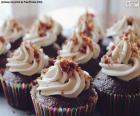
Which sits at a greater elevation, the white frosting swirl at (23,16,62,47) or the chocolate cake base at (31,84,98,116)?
the white frosting swirl at (23,16,62,47)

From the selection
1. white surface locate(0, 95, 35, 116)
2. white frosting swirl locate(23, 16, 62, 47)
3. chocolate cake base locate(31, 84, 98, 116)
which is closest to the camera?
chocolate cake base locate(31, 84, 98, 116)

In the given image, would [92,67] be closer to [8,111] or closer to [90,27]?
[90,27]

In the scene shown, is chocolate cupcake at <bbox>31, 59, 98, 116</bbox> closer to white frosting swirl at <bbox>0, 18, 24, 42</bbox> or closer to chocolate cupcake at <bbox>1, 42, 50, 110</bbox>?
chocolate cupcake at <bbox>1, 42, 50, 110</bbox>

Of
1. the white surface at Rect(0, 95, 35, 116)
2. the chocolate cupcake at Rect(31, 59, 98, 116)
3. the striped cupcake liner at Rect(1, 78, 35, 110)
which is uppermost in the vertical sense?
the chocolate cupcake at Rect(31, 59, 98, 116)

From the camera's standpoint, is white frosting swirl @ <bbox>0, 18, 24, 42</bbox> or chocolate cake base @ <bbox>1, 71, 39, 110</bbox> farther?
white frosting swirl @ <bbox>0, 18, 24, 42</bbox>

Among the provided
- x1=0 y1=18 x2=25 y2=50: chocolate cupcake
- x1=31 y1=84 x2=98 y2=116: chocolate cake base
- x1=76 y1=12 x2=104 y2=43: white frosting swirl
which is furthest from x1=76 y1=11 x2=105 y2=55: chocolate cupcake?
x1=31 y1=84 x2=98 y2=116: chocolate cake base

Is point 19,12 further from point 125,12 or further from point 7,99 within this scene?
point 7,99

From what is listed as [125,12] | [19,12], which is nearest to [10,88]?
[19,12]
